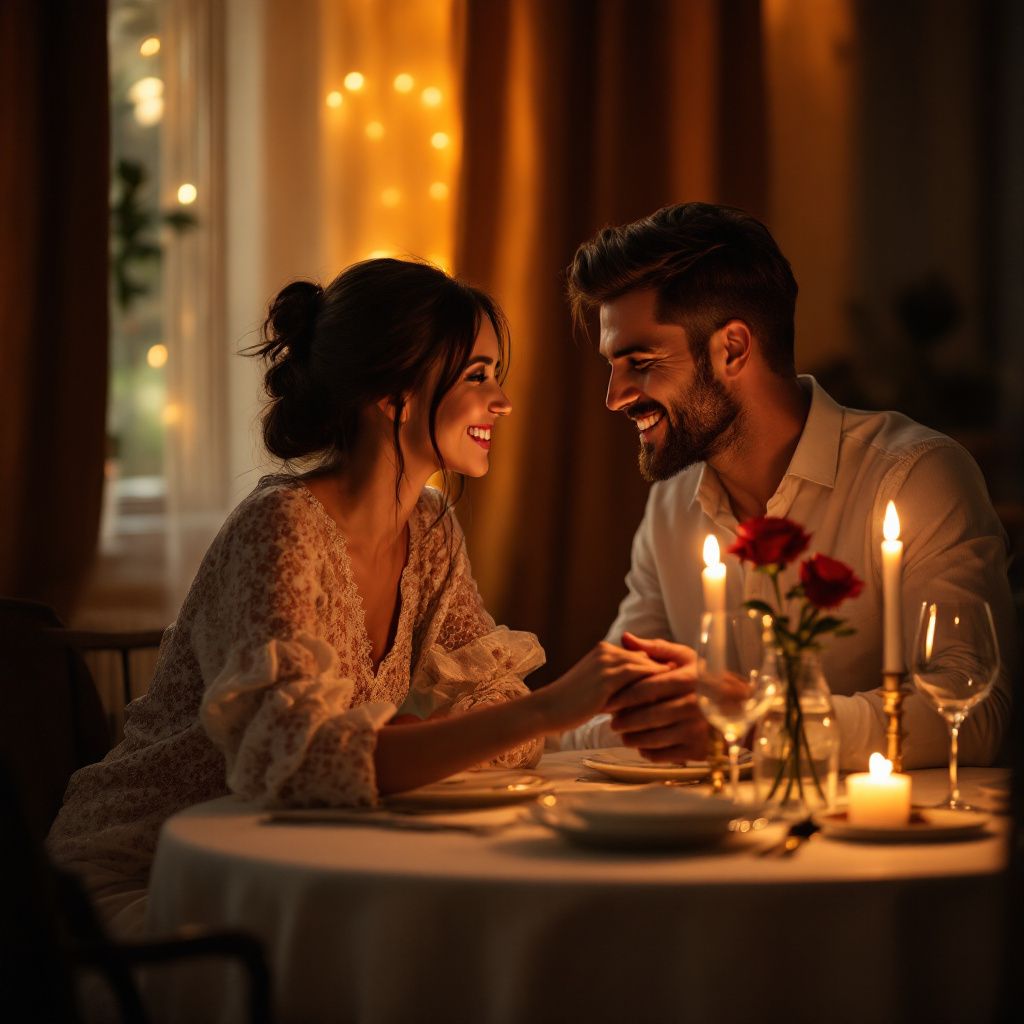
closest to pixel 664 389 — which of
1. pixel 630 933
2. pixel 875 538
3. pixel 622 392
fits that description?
pixel 622 392

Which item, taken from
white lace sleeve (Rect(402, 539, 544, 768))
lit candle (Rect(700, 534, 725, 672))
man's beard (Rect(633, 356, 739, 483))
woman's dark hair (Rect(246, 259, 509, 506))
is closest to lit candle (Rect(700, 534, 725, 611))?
lit candle (Rect(700, 534, 725, 672))

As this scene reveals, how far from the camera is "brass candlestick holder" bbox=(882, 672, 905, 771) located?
155 centimetres

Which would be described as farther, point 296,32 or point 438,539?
point 296,32

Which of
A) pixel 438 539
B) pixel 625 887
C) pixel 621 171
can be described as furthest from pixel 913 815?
pixel 621 171

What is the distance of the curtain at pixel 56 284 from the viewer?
12.1 ft

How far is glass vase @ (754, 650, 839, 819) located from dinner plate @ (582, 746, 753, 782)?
24 centimetres

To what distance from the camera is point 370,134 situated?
4000 millimetres

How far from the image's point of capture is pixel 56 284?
3.77 meters

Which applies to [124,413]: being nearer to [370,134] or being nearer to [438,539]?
[370,134]

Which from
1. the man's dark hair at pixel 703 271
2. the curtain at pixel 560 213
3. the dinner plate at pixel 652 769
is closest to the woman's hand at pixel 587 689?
the dinner plate at pixel 652 769

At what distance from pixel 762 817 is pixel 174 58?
3.20 m

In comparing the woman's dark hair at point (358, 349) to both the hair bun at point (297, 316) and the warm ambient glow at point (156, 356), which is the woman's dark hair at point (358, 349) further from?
the warm ambient glow at point (156, 356)

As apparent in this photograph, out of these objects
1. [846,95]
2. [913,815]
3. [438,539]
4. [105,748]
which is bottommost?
[105,748]

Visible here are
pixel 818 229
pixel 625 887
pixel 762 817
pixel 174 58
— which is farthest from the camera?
pixel 818 229
